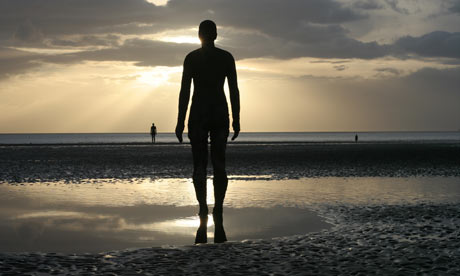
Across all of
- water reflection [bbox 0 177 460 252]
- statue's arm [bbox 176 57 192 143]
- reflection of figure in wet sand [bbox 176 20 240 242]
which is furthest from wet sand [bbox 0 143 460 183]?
reflection of figure in wet sand [bbox 176 20 240 242]

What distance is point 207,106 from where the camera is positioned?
7.98 meters

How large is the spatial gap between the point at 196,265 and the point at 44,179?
1445cm

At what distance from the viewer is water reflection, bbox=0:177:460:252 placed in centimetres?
745

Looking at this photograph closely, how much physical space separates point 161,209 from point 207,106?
3.42 m

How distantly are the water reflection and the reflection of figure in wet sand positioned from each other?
680 mm

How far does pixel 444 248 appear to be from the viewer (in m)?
6.57

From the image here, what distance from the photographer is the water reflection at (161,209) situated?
24.5 ft

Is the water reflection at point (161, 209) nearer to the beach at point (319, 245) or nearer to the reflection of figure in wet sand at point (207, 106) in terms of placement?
the beach at point (319, 245)

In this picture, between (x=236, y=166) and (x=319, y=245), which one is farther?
(x=236, y=166)

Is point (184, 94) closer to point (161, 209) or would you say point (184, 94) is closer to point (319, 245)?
point (319, 245)

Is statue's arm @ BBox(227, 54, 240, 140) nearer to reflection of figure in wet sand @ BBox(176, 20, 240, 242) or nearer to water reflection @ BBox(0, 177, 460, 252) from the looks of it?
reflection of figure in wet sand @ BBox(176, 20, 240, 242)

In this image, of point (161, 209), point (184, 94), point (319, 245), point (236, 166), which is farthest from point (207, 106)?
point (236, 166)

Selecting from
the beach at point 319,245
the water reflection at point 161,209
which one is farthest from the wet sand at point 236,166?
the beach at point 319,245

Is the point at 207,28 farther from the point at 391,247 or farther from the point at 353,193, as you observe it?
the point at 353,193
